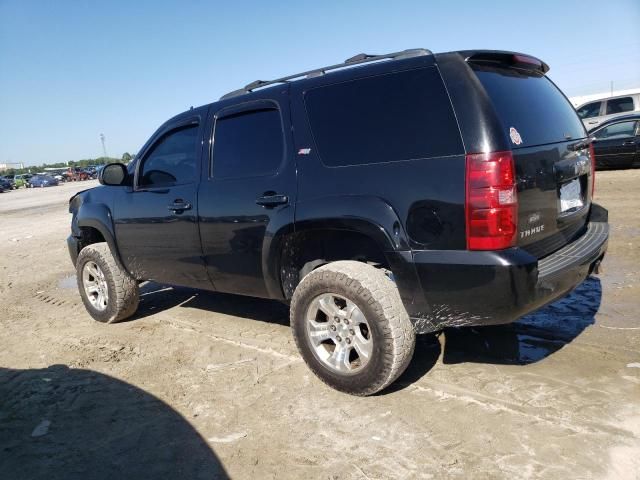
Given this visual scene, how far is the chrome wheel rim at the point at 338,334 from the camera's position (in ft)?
10.1

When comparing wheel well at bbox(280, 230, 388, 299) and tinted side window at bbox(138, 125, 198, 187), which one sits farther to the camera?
tinted side window at bbox(138, 125, 198, 187)

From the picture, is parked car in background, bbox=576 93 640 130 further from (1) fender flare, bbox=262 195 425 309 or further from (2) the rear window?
(1) fender flare, bbox=262 195 425 309

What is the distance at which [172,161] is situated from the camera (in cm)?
433

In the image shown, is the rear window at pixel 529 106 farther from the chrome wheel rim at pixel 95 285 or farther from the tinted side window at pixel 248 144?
the chrome wheel rim at pixel 95 285

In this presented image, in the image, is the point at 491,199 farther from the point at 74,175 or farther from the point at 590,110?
the point at 74,175

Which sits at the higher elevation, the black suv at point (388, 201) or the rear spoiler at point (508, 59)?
the rear spoiler at point (508, 59)

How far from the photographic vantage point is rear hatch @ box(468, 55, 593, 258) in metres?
2.69

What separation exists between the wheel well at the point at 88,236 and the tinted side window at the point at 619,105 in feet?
51.4

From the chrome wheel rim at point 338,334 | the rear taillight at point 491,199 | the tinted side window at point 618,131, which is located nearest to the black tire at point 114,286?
the chrome wheel rim at point 338,334

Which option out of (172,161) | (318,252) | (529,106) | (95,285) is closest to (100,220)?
(95,285)

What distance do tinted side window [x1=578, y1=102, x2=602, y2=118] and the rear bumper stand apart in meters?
15.0

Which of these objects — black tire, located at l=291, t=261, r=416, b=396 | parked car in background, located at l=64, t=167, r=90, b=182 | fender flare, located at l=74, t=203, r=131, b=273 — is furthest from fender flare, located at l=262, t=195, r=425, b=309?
parked car in background, located at l=64, t=167, r=90, b=182

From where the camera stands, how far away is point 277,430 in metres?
2.86

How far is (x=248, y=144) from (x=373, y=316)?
1.65 meters
